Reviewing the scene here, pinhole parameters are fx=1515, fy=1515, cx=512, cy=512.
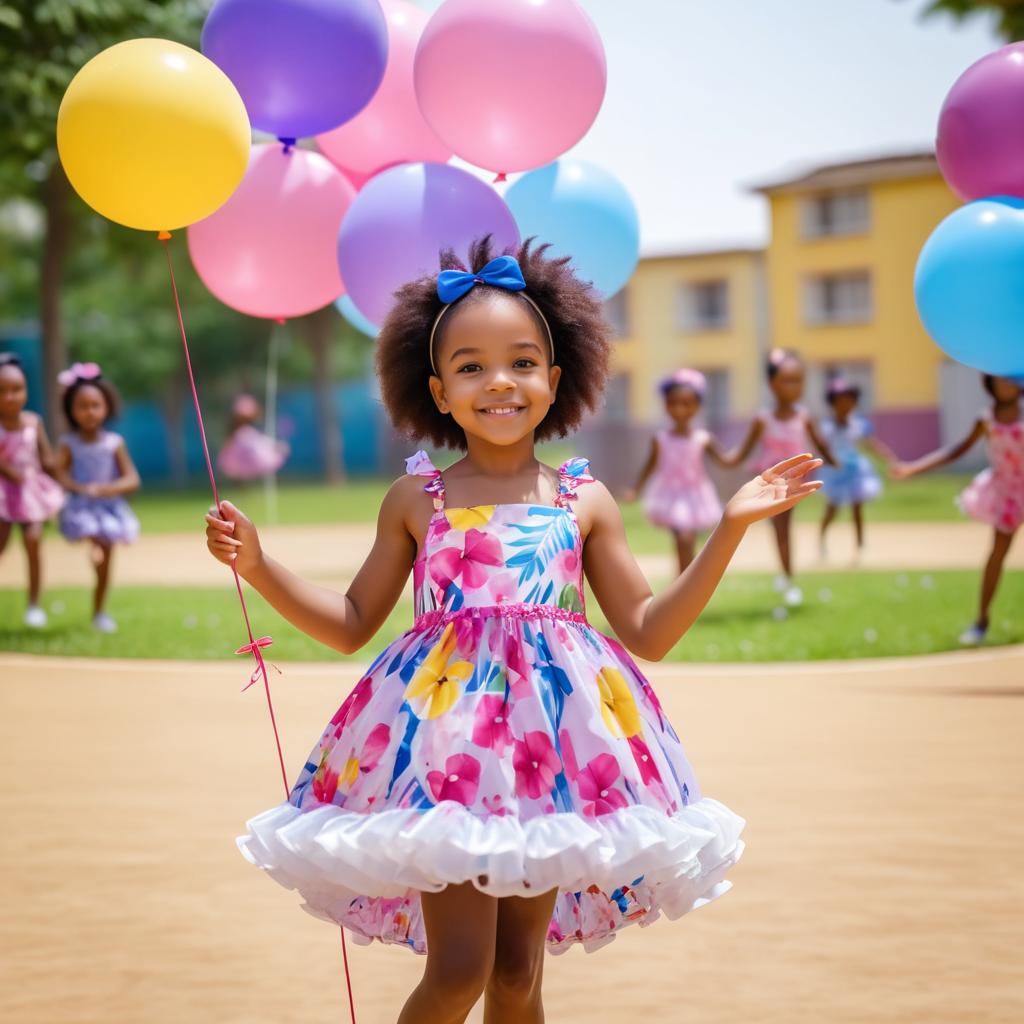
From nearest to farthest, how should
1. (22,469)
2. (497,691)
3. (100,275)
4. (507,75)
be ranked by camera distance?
(497,691), (507,75), (22,469), (100,275)

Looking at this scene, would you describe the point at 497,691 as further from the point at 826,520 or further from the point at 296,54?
the point at 826,520

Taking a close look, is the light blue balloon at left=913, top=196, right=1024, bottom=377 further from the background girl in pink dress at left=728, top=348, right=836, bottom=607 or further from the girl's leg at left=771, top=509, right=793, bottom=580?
the background girl in pink dress at left=728, top=348, right=836, bottom=607

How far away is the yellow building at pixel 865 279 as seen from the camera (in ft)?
123

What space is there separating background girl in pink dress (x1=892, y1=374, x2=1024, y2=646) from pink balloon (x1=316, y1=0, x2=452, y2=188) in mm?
4886

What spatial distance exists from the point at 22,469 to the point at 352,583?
8865 millimetres

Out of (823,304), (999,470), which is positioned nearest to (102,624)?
(999,470)

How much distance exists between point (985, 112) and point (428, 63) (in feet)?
6.62

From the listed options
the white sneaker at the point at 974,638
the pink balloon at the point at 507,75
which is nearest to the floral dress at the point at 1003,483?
the white sneaker at the point at 974,638

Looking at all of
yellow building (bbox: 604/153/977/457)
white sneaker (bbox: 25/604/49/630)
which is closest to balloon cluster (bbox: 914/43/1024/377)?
white sneaker (bbox: 25/604/49/630)

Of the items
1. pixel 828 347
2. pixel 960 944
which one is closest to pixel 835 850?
pixel 960 944

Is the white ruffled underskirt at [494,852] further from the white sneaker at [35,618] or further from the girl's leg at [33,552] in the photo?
the white sneaker at [35,618]

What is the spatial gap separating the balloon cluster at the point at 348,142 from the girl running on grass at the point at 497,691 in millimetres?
957

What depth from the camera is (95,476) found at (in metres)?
11.6

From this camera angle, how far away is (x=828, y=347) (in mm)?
40188
